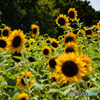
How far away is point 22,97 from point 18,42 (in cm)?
72

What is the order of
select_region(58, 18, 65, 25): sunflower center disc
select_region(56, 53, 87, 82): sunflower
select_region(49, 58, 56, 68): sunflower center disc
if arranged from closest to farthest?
select_region(56, 53, 87, 82): sunflower < select_region(49, 58, 56, 68): sunflower center disc < select_region(58, 18, 65, 25): sunflower center disc

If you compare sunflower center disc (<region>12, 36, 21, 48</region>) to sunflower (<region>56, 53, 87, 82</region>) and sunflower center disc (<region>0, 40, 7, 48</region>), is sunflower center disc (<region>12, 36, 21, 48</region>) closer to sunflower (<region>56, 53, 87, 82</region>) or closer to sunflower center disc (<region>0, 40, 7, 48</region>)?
sunflower (<region>56, 53, 87, 82</region>)

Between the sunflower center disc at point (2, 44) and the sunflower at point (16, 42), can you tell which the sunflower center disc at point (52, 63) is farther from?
the sunflower center disc at point (2, 44)

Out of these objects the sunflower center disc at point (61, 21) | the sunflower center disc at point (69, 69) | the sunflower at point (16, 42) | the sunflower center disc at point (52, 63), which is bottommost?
the sunflower center disc at point (69, 69)

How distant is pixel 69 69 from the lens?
1.72 metres

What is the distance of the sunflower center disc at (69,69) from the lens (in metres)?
1.69

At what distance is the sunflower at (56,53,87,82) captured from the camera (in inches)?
64.9

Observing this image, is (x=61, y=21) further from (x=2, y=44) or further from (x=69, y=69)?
(x=69, y=69)

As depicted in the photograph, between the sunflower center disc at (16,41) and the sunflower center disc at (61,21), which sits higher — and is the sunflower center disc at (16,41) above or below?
below

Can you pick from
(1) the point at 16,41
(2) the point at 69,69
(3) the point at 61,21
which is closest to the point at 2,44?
(1) the point at 16,41

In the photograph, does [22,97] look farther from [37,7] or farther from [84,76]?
[37,7]

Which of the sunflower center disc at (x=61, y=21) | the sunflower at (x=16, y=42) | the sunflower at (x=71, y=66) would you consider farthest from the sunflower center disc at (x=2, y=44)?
the sunflower at (x=71, y=66)

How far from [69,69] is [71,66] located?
4cm

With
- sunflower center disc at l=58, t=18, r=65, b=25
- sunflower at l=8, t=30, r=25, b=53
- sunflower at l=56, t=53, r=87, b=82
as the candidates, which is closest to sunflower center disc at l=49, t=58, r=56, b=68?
sunflower at l=8, t=30, r=25, b=53
